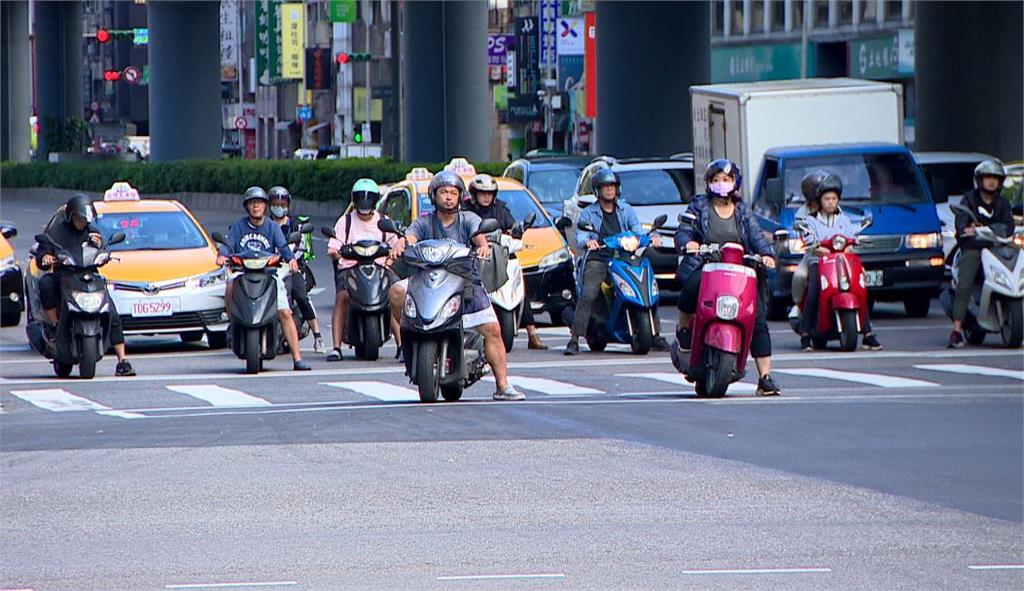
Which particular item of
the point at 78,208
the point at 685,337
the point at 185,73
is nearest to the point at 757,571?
the point at 685,337

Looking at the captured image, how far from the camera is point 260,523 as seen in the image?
1031 cm

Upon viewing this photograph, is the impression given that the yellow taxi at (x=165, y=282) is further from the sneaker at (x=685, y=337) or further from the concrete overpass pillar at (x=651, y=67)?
the concrete overpass pillar at (x=651, y=67)

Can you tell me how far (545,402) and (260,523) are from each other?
5.73 meters

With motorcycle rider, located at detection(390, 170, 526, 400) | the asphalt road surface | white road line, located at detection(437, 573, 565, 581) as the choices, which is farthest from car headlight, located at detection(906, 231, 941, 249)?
white road line, located at detection(437, 573, 565, 581)

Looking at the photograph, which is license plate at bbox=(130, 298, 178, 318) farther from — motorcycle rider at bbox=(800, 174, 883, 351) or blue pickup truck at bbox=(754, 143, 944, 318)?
blue pickup truck at bbox=(754, 143, 944, 318)

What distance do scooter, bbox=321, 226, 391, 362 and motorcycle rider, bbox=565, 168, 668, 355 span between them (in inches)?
70.9

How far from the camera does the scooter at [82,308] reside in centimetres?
1864

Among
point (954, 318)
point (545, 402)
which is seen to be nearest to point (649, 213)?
point (954, 318)

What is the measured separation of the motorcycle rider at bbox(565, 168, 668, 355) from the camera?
67.6 feet

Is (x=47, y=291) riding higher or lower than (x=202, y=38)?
lower

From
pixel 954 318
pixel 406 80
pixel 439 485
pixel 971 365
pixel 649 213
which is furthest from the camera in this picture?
pixel 406 80

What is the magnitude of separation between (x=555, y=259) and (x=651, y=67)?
25453mm

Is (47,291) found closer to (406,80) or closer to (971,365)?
(971,365)

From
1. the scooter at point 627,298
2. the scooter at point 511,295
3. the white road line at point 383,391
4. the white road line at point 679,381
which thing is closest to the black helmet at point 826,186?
the scooter at point 627,298
